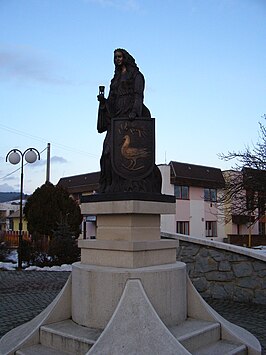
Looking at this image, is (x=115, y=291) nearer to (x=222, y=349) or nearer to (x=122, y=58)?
(x=222, y=349)

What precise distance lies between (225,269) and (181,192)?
24.1 metres

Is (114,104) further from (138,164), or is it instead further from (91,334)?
(91,334)

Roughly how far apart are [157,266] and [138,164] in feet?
4.70

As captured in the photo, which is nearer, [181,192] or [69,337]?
[69,337]

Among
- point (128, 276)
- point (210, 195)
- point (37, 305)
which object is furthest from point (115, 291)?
point (210, 195)

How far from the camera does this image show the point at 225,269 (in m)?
9.25

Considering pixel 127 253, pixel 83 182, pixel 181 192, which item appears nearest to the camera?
pixel 127 253

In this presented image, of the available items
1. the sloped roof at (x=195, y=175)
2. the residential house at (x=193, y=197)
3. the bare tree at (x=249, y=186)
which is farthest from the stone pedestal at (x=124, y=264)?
the sloped roof at (x=195, y=175)

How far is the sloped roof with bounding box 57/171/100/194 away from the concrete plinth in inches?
1140

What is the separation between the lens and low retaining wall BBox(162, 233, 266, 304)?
8789mm

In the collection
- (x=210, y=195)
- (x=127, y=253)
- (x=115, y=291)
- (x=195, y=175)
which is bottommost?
(x=115, y=291)

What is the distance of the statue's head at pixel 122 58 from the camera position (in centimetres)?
641

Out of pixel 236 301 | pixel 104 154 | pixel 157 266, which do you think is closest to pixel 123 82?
pixel 104 154

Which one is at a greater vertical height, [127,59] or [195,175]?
[195,175]
